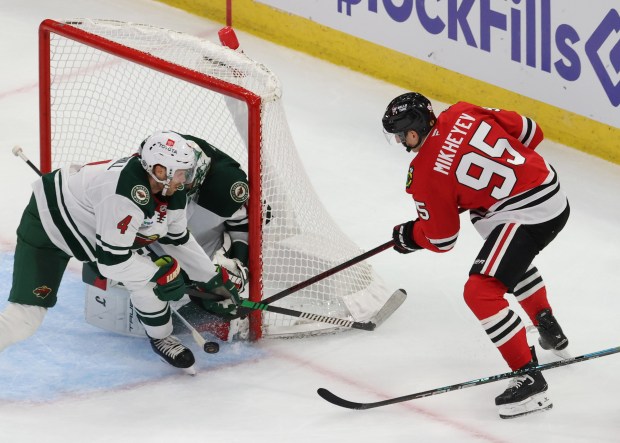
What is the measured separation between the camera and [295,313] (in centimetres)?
473

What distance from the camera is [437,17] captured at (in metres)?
6.09

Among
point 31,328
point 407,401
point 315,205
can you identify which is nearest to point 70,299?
point 31,328

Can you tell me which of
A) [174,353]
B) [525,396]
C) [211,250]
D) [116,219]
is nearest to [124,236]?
[116,219]

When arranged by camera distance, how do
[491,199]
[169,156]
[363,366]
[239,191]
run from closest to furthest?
1. [169,156]
2. [491,199]
3. [239,191]
4. [363,366]

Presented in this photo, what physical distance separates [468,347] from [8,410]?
1.52 metres

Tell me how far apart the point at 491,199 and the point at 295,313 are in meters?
0.82

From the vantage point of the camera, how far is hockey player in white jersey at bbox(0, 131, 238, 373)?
14.0ft

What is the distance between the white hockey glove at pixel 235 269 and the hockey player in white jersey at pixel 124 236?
0.20 ft

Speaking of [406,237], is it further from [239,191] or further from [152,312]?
→ [152,312]

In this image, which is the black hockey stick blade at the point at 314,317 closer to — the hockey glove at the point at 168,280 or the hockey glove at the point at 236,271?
the hockey glove at the point at 236,271

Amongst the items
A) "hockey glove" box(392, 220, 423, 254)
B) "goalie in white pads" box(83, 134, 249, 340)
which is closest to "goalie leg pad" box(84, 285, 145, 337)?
"goalie in white pads" box(83, 134, 249, 340)

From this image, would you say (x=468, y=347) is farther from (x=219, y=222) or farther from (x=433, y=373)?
(x=219, y=222)

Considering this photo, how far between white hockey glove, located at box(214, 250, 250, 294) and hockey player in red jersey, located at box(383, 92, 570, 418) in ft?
2.19

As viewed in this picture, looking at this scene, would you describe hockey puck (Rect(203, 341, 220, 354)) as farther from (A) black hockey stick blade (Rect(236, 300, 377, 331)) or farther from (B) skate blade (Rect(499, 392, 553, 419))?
(B) skate blade (Rect(499, 392, 553, 419))
